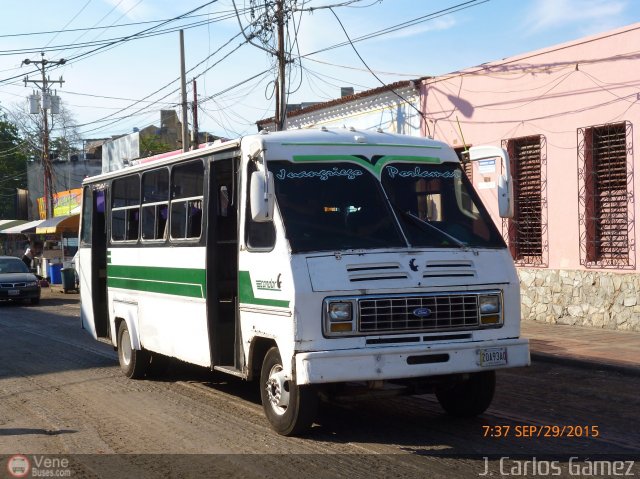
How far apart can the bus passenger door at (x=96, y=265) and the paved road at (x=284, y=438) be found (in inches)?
46.8

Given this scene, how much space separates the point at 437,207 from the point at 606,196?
8960 millimetres

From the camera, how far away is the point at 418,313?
25.2 feet

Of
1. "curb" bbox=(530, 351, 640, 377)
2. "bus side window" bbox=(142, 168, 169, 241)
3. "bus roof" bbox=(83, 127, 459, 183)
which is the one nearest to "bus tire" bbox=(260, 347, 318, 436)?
"bus roof" bbox=(83, 127, 459, 183)

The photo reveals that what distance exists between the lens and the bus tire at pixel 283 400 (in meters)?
7.70

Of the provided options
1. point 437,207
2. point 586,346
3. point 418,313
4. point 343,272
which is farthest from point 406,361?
point 586,346

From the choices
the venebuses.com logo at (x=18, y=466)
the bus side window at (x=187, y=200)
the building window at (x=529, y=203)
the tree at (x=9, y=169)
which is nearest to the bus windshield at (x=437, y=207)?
the bus side window at (x=187, y=200)

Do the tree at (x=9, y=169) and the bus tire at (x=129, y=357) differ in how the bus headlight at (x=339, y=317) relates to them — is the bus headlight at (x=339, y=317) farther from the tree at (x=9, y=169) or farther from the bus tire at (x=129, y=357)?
the tree at (x=9, y=169)

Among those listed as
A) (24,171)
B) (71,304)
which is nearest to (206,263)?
(71,304)

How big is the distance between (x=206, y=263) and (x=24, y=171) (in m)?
71.5

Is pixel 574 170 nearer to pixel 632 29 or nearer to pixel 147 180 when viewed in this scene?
pixel 632 29

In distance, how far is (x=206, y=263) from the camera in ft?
30.7

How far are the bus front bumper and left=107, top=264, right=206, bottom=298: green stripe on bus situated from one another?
2.48 meters

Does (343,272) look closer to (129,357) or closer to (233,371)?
(233,371)

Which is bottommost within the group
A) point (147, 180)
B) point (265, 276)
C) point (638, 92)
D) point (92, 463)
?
point (92, 463)
